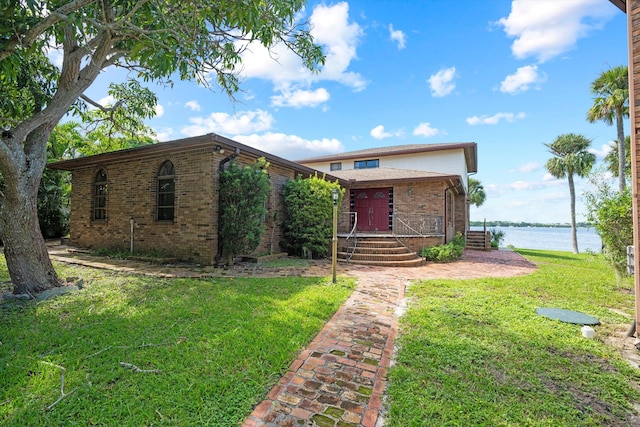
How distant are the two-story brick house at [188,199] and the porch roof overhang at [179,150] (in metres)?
0.03

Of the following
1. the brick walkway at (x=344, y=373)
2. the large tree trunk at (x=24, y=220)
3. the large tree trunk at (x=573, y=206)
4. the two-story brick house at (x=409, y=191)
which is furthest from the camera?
the large tree trunk at (x=573, y=206)

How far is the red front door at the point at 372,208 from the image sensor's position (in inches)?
599

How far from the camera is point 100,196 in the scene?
10.8m

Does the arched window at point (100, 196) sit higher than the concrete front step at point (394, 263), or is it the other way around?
the arched window at point (100, 196)

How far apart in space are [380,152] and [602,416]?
60.6ft

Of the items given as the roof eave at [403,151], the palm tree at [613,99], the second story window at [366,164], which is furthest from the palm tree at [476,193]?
the second story window at [366,164]

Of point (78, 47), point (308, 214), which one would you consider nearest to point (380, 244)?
point (308, 214)

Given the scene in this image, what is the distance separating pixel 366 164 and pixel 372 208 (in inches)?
225

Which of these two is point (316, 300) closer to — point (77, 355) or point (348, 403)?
point (348, 403)

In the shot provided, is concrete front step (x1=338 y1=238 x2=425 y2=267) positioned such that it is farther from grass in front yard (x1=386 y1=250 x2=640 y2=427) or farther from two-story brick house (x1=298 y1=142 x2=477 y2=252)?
grass in front yard (x1=386 y1=250 x2=640 y2=427)

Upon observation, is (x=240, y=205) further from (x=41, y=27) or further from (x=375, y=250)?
(x=375, y=250)

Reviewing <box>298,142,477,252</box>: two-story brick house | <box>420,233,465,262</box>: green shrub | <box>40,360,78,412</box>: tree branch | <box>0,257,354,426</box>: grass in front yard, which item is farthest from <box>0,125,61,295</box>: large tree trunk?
<box>420,233,465,262</box>: green shrub

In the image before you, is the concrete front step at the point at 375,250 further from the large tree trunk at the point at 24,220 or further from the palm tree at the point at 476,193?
the palm tree at the point at 476,193

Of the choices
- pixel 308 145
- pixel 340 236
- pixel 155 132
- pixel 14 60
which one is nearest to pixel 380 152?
pixel 340 236
